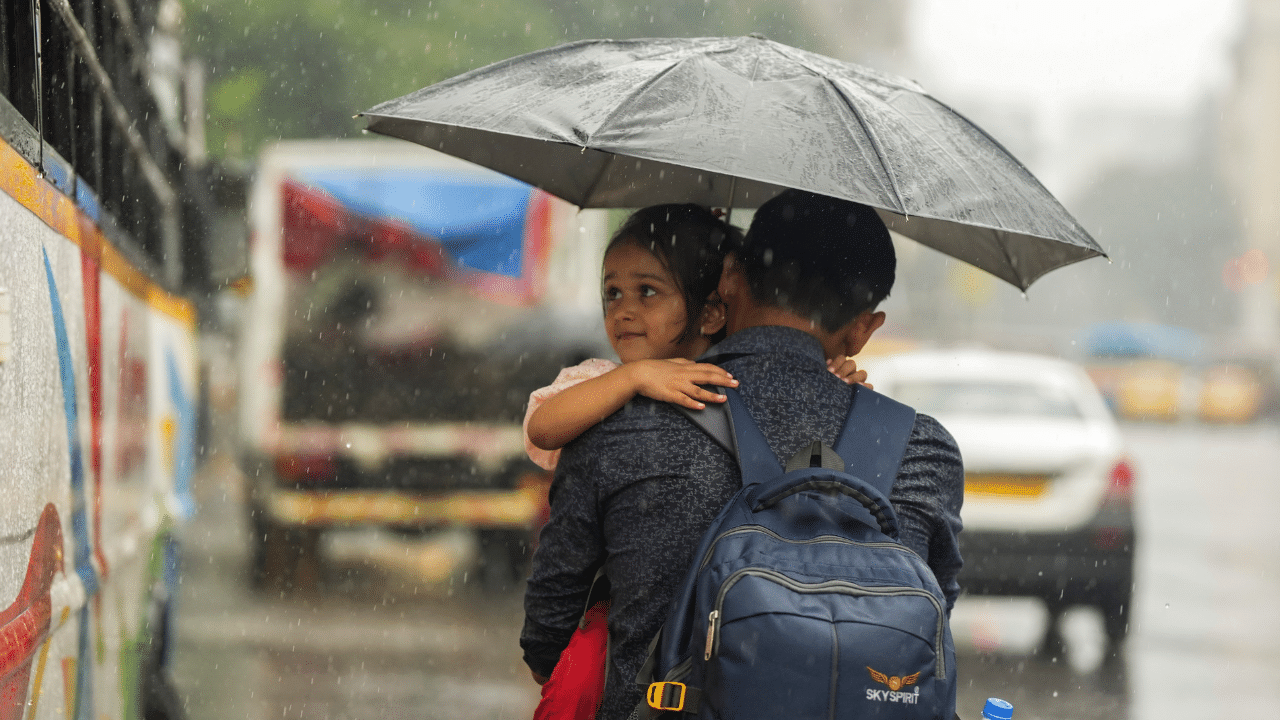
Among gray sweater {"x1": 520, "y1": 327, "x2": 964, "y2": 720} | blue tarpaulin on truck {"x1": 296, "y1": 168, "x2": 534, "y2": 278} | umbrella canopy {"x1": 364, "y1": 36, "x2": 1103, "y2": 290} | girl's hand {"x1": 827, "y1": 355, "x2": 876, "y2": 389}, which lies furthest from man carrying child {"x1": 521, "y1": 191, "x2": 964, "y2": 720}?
blue tarpaulin on truck {"x1": 296, "y1": 168, "x2": 534, "y2": 278}

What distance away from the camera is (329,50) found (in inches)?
756

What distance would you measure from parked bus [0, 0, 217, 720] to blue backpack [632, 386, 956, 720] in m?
1.26

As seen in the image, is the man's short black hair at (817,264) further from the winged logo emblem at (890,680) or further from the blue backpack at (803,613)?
the winged logo emblem at (890,680)

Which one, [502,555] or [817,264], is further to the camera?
[502,555]

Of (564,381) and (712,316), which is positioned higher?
(712,316)

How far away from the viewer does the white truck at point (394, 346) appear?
938 cm

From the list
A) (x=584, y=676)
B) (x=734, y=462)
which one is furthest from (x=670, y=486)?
(x=584, y=676)

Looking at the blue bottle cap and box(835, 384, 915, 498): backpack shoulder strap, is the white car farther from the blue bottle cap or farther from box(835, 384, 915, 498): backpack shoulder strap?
box(835, 384, 915, 498): backpack shoulder strap

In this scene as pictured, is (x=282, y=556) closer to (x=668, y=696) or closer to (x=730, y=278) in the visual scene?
(x=730, y=278)

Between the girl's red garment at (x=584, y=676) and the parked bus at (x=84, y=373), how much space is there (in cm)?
100

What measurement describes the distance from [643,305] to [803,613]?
98 centimetres

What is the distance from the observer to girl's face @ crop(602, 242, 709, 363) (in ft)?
9.07

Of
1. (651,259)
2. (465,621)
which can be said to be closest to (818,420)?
(651,259)

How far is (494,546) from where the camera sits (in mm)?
9656
